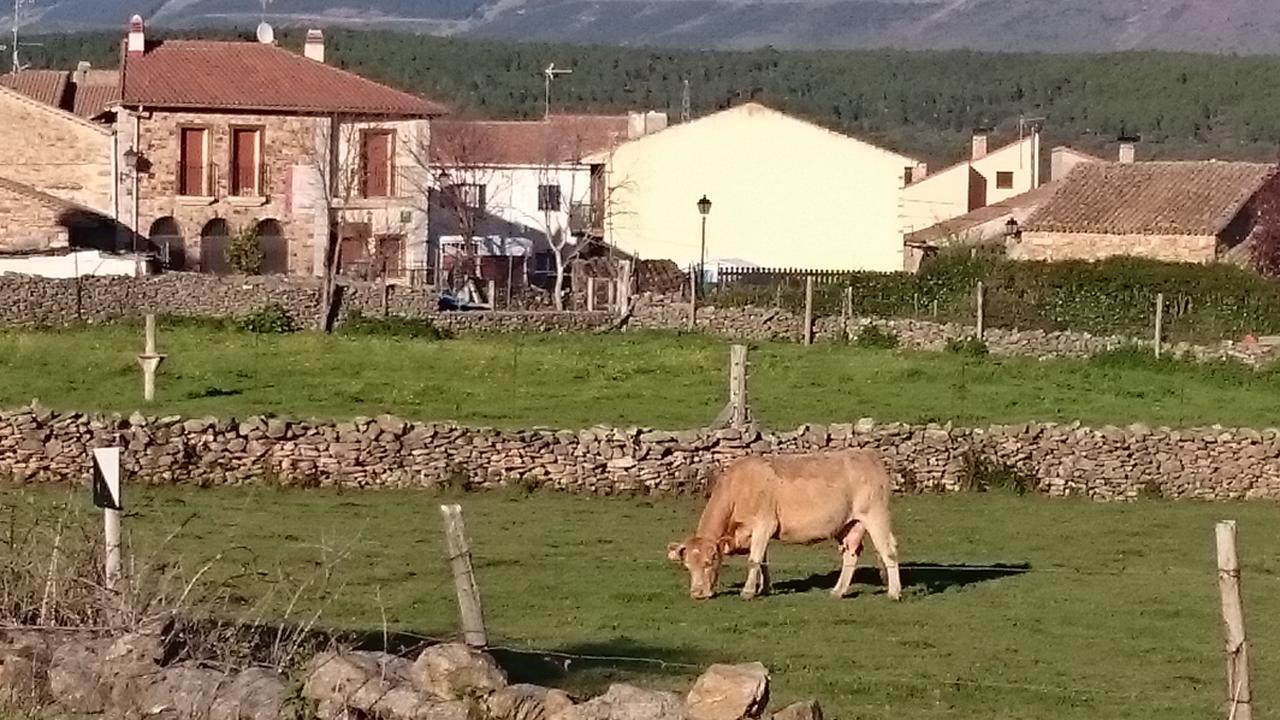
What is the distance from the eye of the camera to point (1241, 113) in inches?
6432

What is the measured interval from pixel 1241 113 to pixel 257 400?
460ft

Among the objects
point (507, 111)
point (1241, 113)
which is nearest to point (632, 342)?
point (507, 111)

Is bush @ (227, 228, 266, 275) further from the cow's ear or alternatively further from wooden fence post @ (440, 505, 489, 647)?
wooden fence post @ (440, 505, 489, 647)

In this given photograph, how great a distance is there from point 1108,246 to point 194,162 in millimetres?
25355

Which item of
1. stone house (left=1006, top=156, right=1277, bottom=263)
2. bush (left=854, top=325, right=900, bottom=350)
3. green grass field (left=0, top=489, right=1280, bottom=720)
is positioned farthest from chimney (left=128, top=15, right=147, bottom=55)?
green grass field (left=0, top=489, right=1280, bottom=720)

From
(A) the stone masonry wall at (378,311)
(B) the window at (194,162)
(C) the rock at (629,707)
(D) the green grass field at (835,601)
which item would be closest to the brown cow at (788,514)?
(D) the green grass field at (835,601)

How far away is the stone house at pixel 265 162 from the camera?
65.0 m

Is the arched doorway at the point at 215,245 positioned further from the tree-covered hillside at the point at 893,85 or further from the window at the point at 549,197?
the tree-covered hillside at the point at 893,85

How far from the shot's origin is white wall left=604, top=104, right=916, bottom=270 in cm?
7812

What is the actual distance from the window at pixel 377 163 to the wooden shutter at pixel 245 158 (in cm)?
302

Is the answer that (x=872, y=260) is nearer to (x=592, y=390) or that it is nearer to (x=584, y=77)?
(x=592, y=390)

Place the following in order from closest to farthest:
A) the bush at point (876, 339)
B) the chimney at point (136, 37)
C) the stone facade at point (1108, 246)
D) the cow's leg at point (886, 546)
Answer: the cow's leg at point (886, 546), the bush at point (876, 339), the stone facade at point (1108, 246), the chimney at point (136, 37)

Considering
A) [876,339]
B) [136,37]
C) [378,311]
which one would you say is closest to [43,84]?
[136,37]

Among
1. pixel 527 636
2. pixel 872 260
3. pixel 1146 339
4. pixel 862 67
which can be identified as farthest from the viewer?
pixel 862 67
